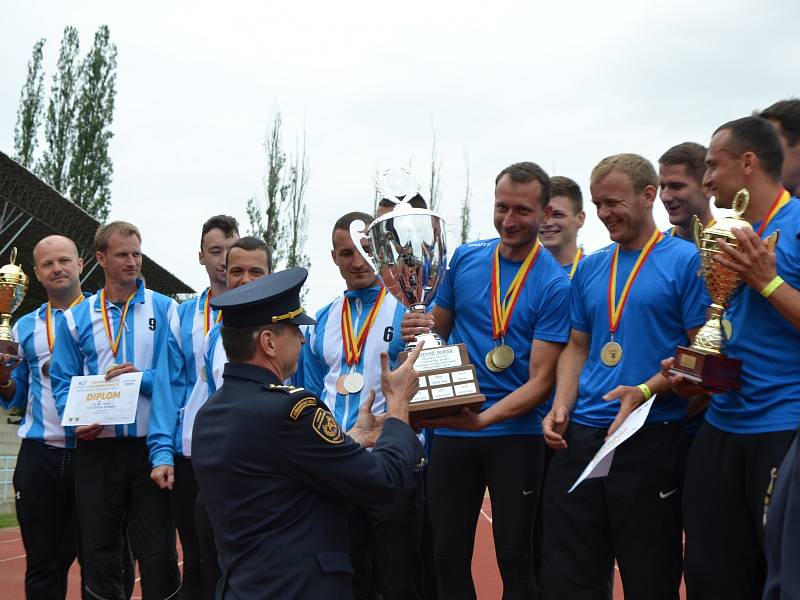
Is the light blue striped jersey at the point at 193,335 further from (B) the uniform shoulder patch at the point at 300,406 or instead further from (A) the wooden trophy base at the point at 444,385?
(B) the uniform shoulder patch at the point at 300,406

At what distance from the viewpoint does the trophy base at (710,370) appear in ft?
10.2

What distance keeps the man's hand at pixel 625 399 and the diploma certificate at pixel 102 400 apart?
269cm

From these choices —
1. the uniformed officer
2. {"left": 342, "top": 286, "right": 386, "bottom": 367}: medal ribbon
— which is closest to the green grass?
{"left": 342, "top": 286, "right": 386, "bottom": 367}: medal ribbon

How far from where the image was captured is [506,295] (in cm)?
421

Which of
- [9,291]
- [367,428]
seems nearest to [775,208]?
[367,428]

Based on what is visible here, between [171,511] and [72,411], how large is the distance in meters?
0.78

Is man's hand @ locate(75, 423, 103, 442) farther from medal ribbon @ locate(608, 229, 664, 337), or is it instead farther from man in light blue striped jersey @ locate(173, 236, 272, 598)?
medal ribbon @ locate(608, 229, 664, 337)

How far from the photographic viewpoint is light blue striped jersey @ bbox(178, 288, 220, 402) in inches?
208

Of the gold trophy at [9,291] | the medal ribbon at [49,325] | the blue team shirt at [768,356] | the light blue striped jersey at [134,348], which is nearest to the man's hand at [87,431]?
the light blue striped jersey at [134,348]

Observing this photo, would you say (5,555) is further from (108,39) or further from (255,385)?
(108,39)

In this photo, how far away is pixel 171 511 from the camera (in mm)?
5195

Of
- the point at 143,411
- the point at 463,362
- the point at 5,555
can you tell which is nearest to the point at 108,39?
the point at 5,555

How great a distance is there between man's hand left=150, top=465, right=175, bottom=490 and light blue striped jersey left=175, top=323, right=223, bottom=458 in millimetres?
128

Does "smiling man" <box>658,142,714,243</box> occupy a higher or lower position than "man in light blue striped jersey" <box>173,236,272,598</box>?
higher
